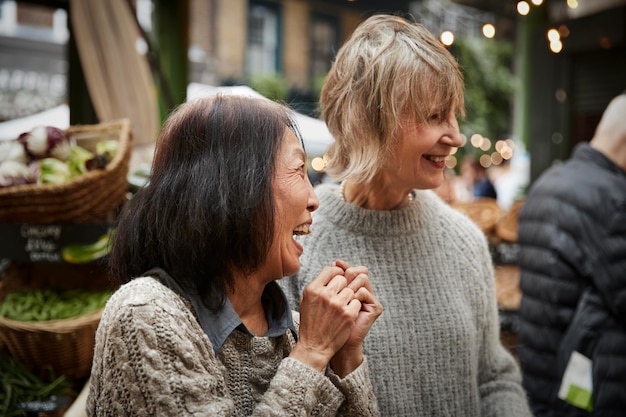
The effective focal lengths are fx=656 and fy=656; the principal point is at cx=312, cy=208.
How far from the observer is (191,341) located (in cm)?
110

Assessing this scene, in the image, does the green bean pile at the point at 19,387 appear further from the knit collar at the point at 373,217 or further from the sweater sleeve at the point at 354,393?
the sweater sleeve at the point at 354,393

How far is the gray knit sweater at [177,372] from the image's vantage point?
1.05 metres

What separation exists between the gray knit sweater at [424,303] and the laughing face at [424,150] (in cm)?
16

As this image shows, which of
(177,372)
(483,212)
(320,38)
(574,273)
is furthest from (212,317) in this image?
(320,38)

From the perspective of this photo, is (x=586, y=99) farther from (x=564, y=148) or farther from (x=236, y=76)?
(x=236, y=76)

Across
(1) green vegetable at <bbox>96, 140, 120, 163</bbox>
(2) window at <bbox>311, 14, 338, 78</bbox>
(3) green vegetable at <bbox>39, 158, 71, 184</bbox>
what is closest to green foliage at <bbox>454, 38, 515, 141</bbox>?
(2) window at <bbox>311, 14, 338, 78</bbox>

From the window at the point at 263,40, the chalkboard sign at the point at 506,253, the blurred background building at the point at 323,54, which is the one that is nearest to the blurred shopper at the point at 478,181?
the blurred background building at the point at 323,54

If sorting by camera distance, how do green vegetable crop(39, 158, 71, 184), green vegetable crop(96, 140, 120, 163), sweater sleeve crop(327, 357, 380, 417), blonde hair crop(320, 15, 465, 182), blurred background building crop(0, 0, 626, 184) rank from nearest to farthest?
sweater sleeve crop(327, 357, 380, 417)
blonde hair crop(320, 15, 465, 182)
green vegetable crop(39, 158, 71, 184)
green vegetable crop(96, 140, 120, 163)
blurred background building crop(0, 0, 626, 184)

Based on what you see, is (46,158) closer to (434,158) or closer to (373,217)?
(373,217)

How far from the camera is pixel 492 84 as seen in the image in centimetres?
1678

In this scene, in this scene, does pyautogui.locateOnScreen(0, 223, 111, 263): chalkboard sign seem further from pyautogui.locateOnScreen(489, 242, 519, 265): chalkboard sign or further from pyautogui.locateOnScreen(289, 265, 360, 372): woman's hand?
pyautogui.locateOnScreen(489, 242, 519, 265): chalkboard sign

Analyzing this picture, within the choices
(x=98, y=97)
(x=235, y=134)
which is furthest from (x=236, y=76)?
(x=235, y=134)

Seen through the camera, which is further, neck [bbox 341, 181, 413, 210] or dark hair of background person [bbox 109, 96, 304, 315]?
neck [bbox 341, 181, 413, 210]

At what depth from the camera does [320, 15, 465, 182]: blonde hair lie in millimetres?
1564
